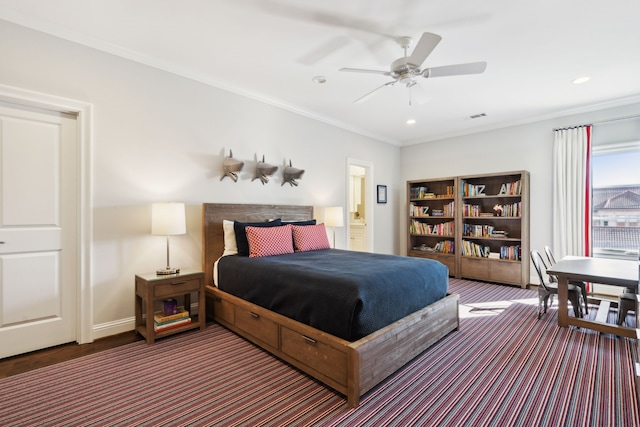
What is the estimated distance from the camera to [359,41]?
2734 millimetres

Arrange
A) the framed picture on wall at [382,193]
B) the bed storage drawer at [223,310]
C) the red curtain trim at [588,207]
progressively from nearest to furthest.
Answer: the bed storage drawer at [223,310] < the red curtain trim at [588,207] < the framed picture on wall at [382,193]

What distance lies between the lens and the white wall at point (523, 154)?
15.1 ft

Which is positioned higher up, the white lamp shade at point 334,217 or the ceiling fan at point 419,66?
the ceiling fan at point 419,66

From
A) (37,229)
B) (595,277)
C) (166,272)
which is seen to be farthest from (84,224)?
(595,277)

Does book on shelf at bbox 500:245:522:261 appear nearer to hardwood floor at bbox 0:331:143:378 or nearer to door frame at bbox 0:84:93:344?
hardwood floor at bbox 0:331:143:378

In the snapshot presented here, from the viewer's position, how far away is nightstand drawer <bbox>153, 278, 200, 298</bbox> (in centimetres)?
272

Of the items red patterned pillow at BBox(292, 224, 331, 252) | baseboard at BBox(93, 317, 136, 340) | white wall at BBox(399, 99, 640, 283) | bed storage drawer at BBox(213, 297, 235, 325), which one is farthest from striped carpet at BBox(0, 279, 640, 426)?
white wall at BBox(399, 99, 640, 283)

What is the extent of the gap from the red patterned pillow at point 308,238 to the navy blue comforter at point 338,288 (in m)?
0.53

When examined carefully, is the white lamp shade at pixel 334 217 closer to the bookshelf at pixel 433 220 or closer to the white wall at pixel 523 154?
the bookshelf at pixel 433 220

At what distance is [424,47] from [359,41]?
28.4 inches

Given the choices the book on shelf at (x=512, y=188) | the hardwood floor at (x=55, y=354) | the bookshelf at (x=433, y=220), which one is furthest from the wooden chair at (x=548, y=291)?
the hardwood floor at (x=55, y=354)

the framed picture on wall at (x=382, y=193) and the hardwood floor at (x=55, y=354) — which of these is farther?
the framed picture on wall at (x=382, y=193)

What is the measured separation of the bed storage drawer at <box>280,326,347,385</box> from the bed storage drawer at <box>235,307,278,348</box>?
0.12 meters

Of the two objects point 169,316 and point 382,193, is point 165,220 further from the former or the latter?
point 382,193
